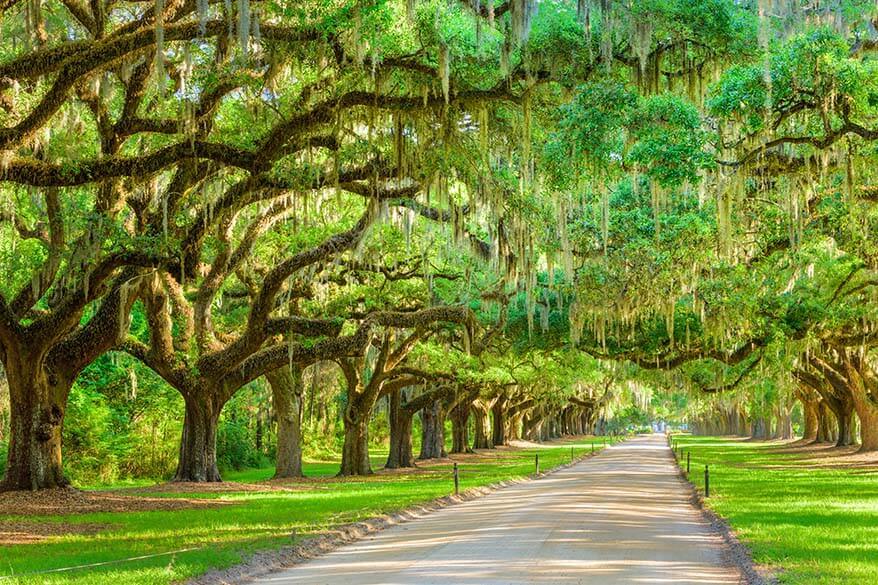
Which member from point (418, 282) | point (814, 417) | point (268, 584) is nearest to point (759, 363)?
point (418, 282)

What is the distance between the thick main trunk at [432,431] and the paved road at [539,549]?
29576mm

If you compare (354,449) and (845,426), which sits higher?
(354,449)

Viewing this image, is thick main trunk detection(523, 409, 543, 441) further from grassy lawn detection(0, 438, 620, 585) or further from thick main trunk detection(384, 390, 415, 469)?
A: grassy lawn detection(0, 438, 620, 585)

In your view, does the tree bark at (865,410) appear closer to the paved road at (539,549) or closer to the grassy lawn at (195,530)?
the grassy lawn at (195,530)

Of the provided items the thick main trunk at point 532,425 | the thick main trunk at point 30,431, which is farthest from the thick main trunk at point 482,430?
the thick main trunk at point 30,431

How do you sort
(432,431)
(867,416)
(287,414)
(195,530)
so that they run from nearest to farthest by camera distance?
1. (195,530)
2. (287,414)
3. (867,416)
4. (432,431)

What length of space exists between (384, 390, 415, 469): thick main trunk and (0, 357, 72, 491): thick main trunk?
20.6 metres

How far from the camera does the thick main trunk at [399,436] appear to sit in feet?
134

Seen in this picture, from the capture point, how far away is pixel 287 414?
3197 centimetres

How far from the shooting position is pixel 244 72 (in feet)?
45.9

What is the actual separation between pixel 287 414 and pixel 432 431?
20.3 meters

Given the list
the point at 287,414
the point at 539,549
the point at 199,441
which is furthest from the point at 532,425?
the point at 539,549

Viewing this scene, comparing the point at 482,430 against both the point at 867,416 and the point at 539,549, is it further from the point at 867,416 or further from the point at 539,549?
the point at 539,549

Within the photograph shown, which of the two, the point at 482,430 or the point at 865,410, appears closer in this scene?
the point at 865,410
